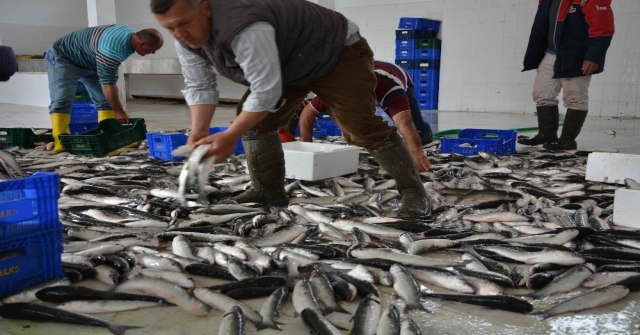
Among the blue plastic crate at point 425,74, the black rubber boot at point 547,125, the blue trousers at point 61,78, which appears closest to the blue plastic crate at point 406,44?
the blue plastic crate at point 425,74

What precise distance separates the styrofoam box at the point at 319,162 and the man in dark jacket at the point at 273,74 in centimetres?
56

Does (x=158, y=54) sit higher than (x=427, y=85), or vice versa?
(x=158, y=54)

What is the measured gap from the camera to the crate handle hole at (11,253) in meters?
2.20

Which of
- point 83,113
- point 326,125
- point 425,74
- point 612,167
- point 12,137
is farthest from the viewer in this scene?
point 425,74

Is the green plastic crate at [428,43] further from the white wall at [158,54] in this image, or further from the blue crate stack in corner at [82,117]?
the blue crate stack in corner at [82,117]

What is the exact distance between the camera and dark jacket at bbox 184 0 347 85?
8.87 ft

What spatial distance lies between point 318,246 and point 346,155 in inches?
98.0

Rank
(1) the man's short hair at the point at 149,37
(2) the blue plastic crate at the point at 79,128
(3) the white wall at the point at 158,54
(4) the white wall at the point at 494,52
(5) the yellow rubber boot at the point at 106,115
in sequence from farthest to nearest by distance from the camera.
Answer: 1. (3) the white wall at the point at 158,54
2. (4) the white wall at the point at 494,52
3. (2) the blue plastic crate at the point at 79,128
4. (5) the yellow rubber boot at the point at 106,115
5. (1) the man's short hair at the point at 149,37

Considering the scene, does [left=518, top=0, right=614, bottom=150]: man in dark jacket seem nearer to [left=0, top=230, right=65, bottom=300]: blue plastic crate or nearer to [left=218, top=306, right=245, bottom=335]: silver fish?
[left=218, top=306, right=245, bottom=335]: silver fish

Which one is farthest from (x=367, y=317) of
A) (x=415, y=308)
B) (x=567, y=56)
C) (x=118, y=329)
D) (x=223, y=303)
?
(x=567, y=56)

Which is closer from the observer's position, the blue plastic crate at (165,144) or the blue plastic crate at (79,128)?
the blue plastic crate at (165,144)

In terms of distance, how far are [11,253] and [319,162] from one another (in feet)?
9.87

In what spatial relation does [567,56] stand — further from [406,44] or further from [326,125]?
[406,44]

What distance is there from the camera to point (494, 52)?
45.6 feet
